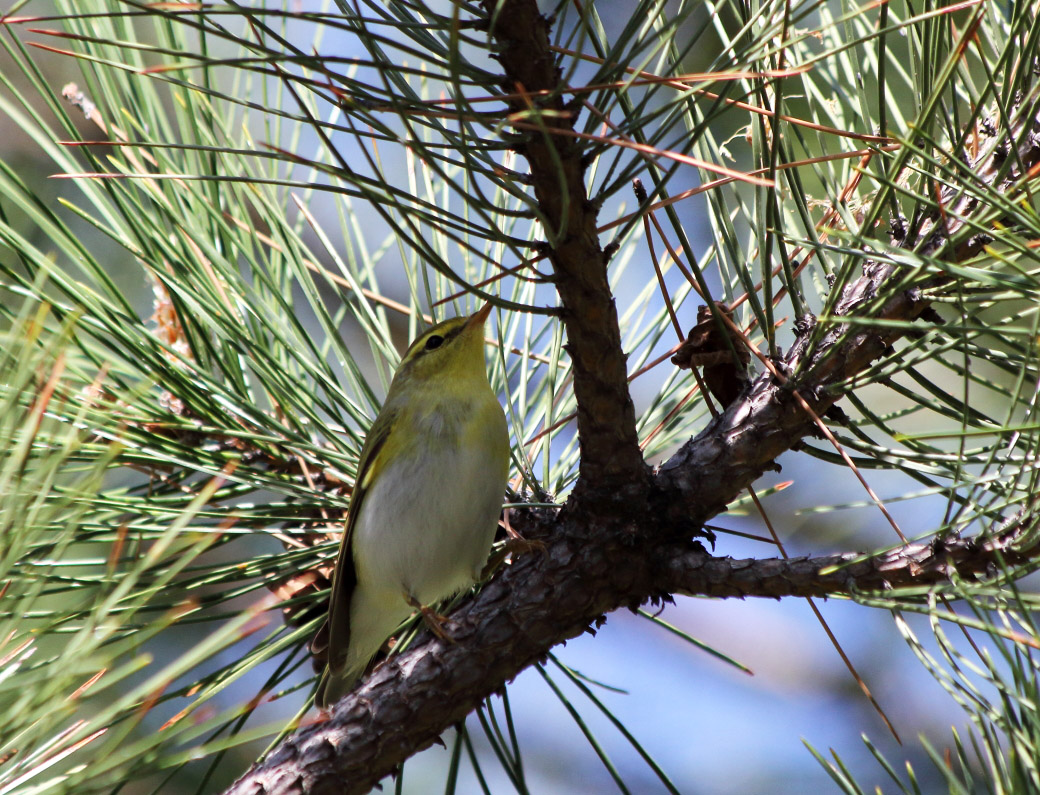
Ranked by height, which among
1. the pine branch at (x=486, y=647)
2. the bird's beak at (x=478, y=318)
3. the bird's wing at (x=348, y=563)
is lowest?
the pine branch at (x=486, y=647)

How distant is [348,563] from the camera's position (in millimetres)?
2002

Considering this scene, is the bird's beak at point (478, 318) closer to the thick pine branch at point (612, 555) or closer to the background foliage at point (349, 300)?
the background foliage at point (349, 300)

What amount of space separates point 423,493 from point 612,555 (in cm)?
83

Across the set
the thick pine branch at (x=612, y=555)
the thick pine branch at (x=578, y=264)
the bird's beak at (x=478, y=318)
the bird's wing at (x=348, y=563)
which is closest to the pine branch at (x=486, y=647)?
the thick pine branch at (x=612, y=555)

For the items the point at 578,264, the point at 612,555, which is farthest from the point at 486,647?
the point at 578,264

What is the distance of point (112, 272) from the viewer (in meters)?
3.39

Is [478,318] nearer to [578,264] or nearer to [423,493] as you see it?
[423,493]

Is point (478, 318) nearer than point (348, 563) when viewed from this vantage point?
No

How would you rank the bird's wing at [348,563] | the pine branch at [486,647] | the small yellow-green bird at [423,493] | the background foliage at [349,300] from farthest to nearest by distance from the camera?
the small yellow-green bird at [423,493], the bird's wing at [348,563], the pine branch at [486,647], the background foliage at [349,300]

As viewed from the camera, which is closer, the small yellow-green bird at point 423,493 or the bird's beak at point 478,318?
the small yellow-green bird at point 423,493

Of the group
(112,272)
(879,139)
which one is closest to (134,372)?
(879,139)

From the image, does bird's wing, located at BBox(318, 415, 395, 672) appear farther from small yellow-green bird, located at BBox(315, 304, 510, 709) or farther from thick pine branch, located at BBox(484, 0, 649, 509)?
thick pine branch, located at BBox(484, 0, 649, 509)

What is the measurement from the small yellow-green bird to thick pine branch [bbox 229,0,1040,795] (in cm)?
37

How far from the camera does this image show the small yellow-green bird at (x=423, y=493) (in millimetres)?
1972
